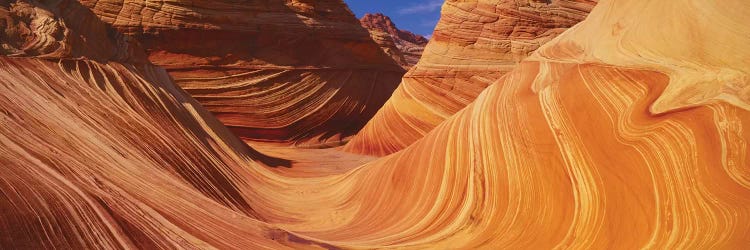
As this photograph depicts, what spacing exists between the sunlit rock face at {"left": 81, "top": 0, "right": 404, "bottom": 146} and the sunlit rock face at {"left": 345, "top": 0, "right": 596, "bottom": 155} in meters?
2.82

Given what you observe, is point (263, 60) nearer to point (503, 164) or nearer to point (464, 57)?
point (464, 57)

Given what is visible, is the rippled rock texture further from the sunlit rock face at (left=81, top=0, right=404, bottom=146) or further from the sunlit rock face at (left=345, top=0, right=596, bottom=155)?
the sunlit rock face at (left=81, top=0, right=404, bottom=146)

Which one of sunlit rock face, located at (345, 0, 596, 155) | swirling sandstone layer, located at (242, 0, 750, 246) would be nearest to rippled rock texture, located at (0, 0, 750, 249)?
swirling sandstone layer, located at (242, 0, 750, 246)

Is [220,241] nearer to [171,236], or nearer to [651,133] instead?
[171,236]

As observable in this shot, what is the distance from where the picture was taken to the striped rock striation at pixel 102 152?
2.71 meters

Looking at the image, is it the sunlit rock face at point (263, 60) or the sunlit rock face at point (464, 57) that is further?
the sunlit rock face at point (263, 60)

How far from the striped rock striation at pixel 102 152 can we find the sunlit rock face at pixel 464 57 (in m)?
3.17

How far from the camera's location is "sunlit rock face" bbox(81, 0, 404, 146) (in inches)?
507

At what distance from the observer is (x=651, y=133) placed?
3.32 metres

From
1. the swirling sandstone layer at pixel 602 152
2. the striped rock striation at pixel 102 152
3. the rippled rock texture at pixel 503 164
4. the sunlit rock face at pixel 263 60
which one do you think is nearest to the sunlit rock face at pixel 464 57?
the sunlit rock face at pixel 263 60

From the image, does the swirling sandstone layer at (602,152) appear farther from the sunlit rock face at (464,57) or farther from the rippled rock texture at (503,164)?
the sunlit rock face at (464,57)

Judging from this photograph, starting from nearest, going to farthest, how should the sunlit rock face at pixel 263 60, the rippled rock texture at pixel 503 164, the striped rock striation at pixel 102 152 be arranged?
the striped rock striation at pixel 102 152, the rippled rock texture at pixel 503 164, the sunlit rock face at pixel 263 60

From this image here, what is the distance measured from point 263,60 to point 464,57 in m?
4.87

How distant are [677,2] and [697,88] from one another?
84 centimetres
